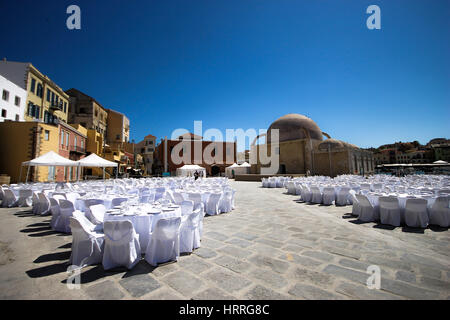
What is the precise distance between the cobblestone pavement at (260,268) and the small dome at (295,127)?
92.1ft

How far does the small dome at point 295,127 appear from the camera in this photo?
31.8 metres

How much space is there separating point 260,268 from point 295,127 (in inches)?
1256

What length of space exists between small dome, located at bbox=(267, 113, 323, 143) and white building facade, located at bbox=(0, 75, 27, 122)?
30.3 meters

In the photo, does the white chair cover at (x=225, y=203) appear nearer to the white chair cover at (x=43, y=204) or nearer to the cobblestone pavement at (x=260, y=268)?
the cobblestone pavement at (x=260, y=268)

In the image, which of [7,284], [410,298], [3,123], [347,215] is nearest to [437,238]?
[347,215]

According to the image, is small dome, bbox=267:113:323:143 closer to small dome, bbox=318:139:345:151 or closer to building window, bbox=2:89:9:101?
small dome, bbox=318:139:345:151

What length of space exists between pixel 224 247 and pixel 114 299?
203 centimetres

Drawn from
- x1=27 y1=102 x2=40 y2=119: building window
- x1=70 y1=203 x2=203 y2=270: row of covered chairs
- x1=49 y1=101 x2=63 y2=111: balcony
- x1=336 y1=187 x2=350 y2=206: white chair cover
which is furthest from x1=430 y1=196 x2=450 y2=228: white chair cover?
x1=49 y1=101 x2=63 y2=111: balcony

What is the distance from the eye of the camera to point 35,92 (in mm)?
20484

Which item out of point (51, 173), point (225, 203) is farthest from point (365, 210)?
point (51, 173)

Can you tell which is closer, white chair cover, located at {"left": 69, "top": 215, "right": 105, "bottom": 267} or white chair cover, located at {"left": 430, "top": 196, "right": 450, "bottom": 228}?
white chair cover, located at {"left": 69, "top": 215, "right": 105, "bottom": 267}

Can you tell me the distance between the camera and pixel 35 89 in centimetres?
2047

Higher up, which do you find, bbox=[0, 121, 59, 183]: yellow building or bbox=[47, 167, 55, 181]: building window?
bbox=[0, 121, 59, 183]: yellow building

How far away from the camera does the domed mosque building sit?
2655 cm
